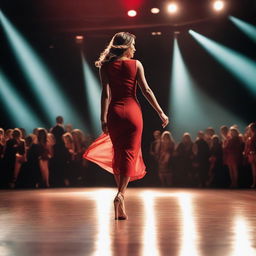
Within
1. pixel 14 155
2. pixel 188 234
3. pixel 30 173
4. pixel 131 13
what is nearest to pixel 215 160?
pixel 131 13

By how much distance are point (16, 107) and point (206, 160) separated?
28.8 feet

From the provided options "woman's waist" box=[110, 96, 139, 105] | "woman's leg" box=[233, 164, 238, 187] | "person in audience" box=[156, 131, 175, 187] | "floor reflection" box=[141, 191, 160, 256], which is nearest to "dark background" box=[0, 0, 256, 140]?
"person in audience" box=[156, 131, 175, 187]

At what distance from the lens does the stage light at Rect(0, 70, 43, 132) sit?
2109cm

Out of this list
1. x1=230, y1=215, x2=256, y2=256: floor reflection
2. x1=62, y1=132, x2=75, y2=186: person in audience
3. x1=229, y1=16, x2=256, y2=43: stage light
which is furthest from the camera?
x1=229, y1=16, x2=256, y2=43: stage light

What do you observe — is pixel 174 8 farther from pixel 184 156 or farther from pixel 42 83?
pixel 42 83

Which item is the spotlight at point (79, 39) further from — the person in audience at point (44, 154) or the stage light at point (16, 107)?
the person in audience at point (44, 154)

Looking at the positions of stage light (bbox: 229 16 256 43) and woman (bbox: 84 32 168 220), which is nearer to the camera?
woman (bbox: 84 32 168 220)

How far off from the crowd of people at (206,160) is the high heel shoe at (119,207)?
8.07 meters

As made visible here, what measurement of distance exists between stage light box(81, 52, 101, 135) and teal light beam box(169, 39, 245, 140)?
2523 millimetres

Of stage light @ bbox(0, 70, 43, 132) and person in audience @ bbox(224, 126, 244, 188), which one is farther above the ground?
stage light @ bbox(0, 70, 43, 132)

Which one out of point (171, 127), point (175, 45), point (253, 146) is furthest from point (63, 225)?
point (171, 127)

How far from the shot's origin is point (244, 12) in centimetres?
1583

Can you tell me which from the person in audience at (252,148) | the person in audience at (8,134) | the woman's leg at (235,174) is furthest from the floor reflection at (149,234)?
the person in audience at (8,134)

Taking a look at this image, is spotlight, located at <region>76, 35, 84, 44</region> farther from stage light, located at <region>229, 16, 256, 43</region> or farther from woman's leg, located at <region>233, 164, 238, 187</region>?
woman's leg, located at <region>233, 164, 238, 187</region>
